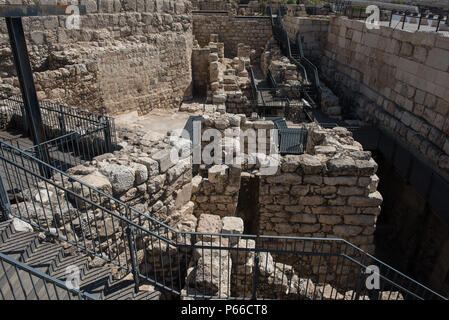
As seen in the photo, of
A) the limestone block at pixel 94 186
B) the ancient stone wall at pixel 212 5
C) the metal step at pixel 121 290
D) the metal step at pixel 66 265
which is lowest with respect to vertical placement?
the metal step at pixel 121 290

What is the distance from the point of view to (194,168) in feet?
25.7

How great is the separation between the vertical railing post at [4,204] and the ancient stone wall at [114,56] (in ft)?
21.9

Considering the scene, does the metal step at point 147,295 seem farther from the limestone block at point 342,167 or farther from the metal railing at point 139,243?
the limestone block at point 342,167

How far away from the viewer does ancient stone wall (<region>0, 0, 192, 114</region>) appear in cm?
1119

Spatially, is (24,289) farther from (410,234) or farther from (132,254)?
(410,234)

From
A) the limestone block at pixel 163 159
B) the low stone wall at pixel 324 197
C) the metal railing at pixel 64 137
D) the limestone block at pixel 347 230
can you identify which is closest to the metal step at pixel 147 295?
the limestone block at pixel 163 159

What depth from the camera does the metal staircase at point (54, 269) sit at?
4184mm

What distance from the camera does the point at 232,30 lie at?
2252cm

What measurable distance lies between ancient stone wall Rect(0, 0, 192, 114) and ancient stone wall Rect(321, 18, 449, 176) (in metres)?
7.42

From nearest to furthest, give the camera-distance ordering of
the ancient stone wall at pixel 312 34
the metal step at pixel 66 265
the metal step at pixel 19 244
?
1. the metal step at pixel 19 244
2. the metal step at pixel 66 265
3. the ancient stone wall at pixel 312 34

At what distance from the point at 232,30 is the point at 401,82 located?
1423 centimetres
